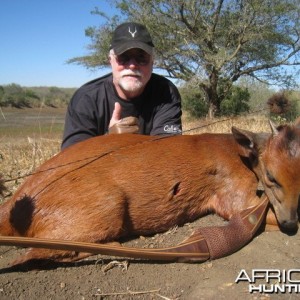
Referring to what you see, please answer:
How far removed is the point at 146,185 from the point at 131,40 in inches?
85.5

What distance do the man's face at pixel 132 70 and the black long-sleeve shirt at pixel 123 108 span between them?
255 millimetres

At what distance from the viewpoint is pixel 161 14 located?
71.5 ft

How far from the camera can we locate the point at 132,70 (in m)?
4.99

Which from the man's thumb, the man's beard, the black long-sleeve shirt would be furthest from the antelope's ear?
the man's thumb

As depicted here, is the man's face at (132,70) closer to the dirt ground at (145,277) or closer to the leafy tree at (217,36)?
the dirt ground at (145,277)

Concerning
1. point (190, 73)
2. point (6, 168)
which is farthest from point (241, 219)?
point (190, 73)

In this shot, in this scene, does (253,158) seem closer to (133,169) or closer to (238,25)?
(133,169)

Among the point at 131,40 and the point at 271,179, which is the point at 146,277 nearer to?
the point at 271,179

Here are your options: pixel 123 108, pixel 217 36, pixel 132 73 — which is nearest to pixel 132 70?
pixel 132 73

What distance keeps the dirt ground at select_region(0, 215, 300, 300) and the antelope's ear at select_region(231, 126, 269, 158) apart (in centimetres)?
85

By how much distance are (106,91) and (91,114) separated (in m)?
0.45

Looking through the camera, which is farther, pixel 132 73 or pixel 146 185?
pixel 132 73

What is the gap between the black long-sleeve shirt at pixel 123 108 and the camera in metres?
5.10

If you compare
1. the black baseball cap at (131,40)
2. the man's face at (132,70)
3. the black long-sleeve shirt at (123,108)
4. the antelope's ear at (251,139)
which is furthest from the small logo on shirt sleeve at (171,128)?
the antelope's ear at (251,139)
